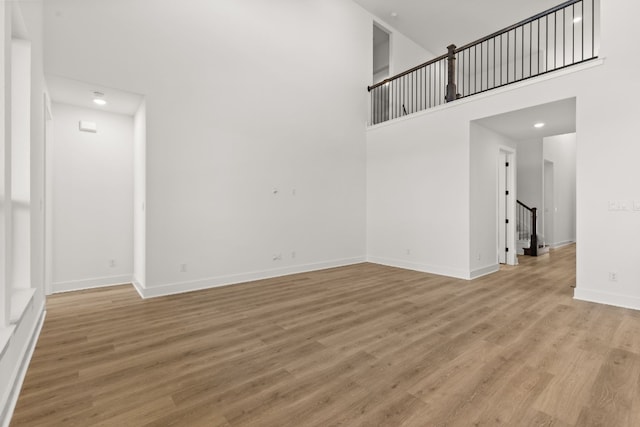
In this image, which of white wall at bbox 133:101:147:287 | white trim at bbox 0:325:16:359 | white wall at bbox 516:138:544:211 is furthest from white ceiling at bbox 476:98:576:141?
white trim at bbox 0:325:16:359

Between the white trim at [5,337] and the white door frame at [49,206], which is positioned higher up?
the white door frame at [49,206]

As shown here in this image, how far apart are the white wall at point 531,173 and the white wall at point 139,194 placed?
9.58 meters

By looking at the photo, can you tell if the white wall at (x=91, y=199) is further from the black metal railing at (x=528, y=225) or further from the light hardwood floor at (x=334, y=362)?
the black metal railing at (x=528, y=225)

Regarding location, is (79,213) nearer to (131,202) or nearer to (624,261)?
(131,202)

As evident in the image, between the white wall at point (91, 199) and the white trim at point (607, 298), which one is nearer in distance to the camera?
the white trim at point (607, 298)

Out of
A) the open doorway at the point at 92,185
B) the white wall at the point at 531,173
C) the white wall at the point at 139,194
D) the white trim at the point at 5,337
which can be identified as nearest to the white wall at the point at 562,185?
the white wall at the point at 531,173

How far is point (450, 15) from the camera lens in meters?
7.31

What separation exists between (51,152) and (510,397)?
19.1ft

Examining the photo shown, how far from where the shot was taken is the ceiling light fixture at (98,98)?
3975mm

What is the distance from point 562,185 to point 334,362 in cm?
1089

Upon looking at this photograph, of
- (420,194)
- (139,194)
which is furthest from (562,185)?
(139,194)

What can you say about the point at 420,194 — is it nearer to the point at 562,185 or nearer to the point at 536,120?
the point at 536,120

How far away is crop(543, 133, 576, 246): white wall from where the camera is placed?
8961 millimetres

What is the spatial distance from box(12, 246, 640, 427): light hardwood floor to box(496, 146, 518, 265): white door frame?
7.99 feet
